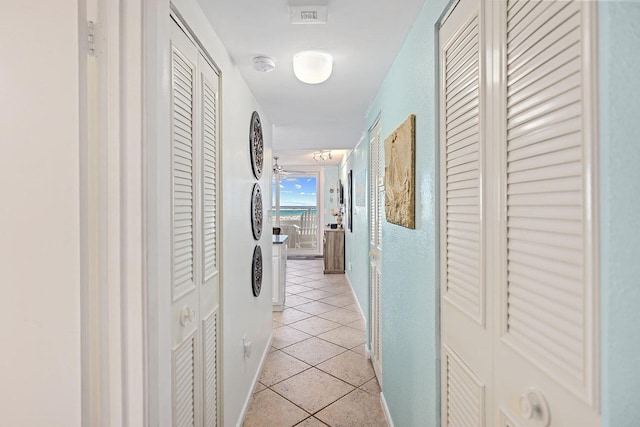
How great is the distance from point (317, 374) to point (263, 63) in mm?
2348

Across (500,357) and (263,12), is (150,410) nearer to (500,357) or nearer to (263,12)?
(500,357)

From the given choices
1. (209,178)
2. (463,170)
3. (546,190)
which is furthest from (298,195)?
(546,190)

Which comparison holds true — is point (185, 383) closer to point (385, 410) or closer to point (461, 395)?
point (461, 395)

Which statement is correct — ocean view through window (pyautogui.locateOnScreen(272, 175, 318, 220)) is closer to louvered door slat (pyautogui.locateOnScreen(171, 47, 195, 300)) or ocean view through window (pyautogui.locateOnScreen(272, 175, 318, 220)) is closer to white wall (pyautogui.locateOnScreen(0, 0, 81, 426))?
louvered door slat (pyautogui.locateOnScreen(171, 47, 195, 300))

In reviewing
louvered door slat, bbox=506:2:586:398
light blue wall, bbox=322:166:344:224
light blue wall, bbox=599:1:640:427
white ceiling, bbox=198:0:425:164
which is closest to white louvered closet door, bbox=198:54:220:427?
white ceiling, bbox=198:0:425:164

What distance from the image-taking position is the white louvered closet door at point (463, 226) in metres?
0.95

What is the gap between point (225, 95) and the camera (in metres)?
1.80

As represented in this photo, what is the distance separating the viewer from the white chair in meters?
8.75

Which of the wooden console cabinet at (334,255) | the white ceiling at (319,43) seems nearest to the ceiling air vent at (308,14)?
the white ceiling at (319,43)

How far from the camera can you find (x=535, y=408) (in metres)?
0.70

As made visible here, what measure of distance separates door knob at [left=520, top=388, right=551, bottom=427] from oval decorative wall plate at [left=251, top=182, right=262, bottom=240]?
6.58 feet

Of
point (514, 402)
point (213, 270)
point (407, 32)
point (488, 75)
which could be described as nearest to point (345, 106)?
point (407, 32)

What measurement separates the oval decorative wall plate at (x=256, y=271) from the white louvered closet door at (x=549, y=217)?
1912 mm

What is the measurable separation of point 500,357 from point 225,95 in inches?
65.2
